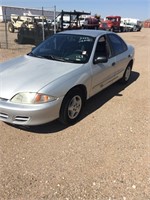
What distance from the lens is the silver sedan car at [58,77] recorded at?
11.3 ft

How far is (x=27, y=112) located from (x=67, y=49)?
69.9 inches

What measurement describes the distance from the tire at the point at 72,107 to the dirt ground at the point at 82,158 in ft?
0.45

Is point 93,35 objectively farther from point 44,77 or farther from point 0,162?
point 0,162

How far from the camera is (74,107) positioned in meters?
4.12

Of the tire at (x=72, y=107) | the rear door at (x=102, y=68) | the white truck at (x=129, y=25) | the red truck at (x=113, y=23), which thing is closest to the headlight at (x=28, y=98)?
the tire at (x=72, y=107)

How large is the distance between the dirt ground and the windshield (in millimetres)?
1114

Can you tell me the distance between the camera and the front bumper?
340 centimetres

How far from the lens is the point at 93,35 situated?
4902 millimetres

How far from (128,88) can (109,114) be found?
192cm

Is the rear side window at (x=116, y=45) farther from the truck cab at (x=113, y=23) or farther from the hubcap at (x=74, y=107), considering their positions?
the truck cab at (x=113, y=23)

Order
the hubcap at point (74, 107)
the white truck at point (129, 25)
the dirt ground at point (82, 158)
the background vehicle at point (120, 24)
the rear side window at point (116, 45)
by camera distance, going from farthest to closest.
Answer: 1. the white truck at point (129, 25)
2. the background vehicle at point (120, 24)
3. the rear side window at point (116, 45)
4. the hubcap at point (74, 107)
5. the dirt ground at point (82, 158)

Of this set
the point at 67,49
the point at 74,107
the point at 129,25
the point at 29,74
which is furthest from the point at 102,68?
the point at 129,25

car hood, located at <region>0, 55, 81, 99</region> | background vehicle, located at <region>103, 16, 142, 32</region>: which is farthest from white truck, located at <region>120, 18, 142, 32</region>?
car hood, located at <region>0, 55, 81, 99</region>

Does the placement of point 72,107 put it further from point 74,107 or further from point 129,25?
point 129,25
